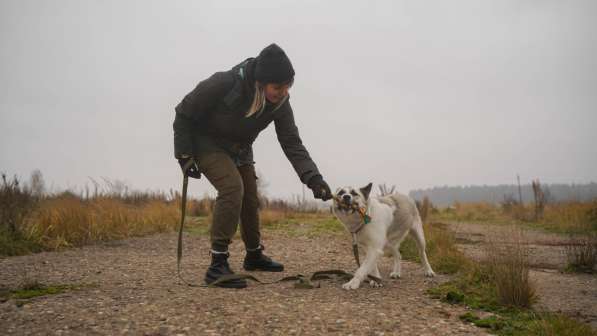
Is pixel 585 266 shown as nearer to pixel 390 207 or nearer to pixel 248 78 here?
pixel 390 207

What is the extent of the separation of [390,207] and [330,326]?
254 cm

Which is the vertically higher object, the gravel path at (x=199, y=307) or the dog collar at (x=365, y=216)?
the dog collar at (x=365, y=216)

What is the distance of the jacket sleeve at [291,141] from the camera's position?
4973 millimetres

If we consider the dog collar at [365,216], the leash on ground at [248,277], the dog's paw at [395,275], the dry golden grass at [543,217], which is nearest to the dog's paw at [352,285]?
the leash on ground at [248,277]

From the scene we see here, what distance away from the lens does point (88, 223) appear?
25.6 ft

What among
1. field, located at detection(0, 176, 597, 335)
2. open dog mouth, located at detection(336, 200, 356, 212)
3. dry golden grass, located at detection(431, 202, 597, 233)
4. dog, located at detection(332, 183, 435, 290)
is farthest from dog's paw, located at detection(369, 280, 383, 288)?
dry golden grass, located at detection(431, 202, 597, 233)

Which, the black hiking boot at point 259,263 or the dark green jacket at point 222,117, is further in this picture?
the black hiking boot at point 259,263

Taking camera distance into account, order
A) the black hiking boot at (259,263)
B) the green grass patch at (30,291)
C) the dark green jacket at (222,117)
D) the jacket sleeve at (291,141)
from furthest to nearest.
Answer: the black hiking boot at (259,263), the jacket sleeve at (291,141), the dark green jacket at (222,117), the green grass patch at (30,291)

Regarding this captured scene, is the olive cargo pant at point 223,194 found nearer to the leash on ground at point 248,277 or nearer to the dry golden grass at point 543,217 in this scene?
the leash on ground at point 248,277

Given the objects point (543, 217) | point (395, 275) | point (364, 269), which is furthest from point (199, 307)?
point (543, 217)

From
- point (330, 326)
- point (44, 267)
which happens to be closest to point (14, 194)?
point (44, 267)

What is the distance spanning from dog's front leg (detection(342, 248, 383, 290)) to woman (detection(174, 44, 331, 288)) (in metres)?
0.76

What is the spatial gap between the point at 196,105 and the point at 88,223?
15.1 feet

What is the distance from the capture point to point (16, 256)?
20.3 feet
